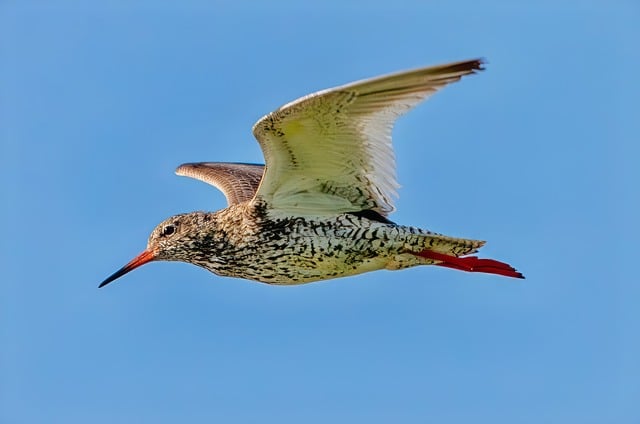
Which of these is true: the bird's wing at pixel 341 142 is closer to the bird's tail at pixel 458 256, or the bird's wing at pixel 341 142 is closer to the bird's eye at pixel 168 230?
the bird's tail at pixel 458 256

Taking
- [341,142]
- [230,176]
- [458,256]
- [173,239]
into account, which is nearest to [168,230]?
[173,239]

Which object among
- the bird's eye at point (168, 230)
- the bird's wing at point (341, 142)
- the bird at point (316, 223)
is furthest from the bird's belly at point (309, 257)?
the bird's eye at point (168, 230)

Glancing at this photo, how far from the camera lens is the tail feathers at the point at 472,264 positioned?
10.4 m

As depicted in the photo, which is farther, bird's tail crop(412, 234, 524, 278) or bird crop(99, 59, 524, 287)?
bird's tail crop(412, 234, 524, 278)

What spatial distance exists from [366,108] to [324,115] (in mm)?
380

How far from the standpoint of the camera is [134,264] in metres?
11.4

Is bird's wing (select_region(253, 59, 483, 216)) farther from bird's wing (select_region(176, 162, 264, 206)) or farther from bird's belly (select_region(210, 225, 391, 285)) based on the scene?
bird's wing (select_region(176, 162, 264, 206))

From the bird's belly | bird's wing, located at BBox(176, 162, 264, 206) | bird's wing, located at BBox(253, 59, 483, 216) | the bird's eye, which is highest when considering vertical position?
bird's wing, located at BBox(176, 162, 264, 206)

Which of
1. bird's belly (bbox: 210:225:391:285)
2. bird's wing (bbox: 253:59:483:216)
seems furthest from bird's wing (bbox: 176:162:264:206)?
bird's wing (bbox: 253:59:483:216)

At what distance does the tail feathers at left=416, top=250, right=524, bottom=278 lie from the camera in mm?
10383

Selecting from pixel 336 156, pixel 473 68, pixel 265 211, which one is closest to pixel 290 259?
pixel 265 211

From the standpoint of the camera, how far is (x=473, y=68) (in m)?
7.96

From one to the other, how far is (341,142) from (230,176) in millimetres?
3581

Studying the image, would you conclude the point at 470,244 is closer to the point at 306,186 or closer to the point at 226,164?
the point at 306,186
